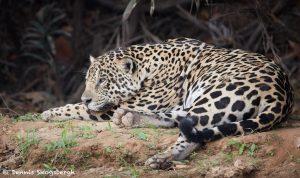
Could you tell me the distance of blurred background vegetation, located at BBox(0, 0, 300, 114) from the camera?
12.8m

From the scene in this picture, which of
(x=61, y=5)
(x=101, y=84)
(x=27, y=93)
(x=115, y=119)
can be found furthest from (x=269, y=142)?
(x=61, y=5)

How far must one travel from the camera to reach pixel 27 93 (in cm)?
1355

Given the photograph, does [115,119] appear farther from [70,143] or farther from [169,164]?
[169,164]

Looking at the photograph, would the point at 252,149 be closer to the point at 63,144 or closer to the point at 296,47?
the point at 63,144

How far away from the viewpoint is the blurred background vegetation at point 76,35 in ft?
42.0

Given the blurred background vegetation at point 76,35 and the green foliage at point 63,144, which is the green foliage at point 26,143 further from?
the blurred background vegetation at point 76,35

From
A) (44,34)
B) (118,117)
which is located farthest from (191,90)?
(44,34)

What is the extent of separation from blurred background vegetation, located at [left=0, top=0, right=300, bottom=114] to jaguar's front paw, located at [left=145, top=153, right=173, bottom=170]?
5.73m

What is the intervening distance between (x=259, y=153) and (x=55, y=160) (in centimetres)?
214

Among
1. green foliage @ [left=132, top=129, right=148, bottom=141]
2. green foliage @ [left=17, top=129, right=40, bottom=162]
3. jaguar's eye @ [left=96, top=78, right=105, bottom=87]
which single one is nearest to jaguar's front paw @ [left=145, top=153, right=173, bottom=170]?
green foliage @ [left=132, top=129, right=148, bottom=141]

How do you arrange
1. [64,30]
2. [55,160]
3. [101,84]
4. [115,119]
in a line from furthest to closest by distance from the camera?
A: [64,30] → [101,84] → [115,119] → [55,160]

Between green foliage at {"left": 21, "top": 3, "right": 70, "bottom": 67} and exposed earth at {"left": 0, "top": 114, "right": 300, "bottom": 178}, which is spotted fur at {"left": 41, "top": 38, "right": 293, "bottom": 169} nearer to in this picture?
exposed earth at {"left": 0, "top": 114, "right": 300, "bottom": 178}

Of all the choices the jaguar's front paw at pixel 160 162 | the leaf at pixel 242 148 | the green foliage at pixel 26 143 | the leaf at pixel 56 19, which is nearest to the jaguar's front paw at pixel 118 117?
the green foliage at pixel 26 143

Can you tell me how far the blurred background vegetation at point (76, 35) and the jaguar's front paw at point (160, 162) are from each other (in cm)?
573
